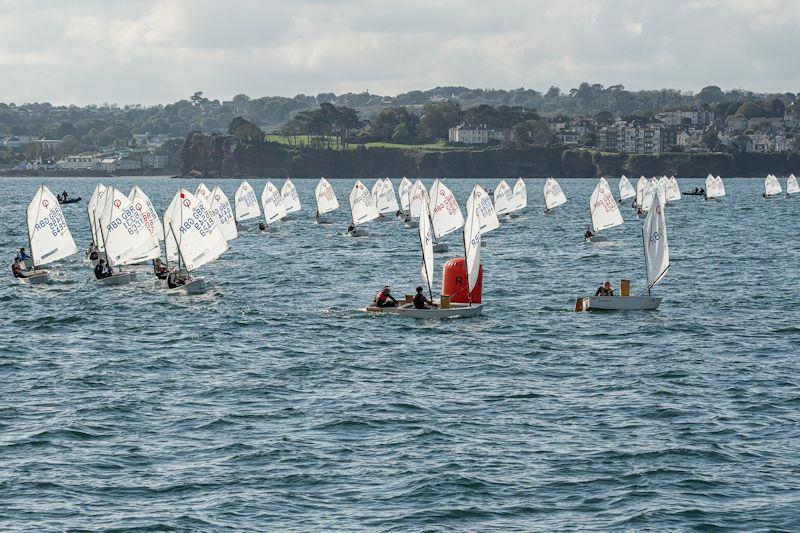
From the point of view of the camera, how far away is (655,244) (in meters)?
60.8

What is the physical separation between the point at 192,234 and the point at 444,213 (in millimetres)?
26774

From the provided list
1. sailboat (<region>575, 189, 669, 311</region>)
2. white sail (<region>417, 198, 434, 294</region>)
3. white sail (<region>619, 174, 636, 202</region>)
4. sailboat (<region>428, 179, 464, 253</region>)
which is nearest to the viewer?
white sail (<region>417, 198, 434, 294</region>)

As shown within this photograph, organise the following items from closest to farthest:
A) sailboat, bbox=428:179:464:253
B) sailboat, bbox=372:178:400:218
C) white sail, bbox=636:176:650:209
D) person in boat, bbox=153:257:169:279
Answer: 1. person in boat, bbox=153:257:169:279
2. sailboat, bbox=428:179:464:253
3. sailboat, bbox=372:178:400:218
4. white sail, bbox=636:176:650:209

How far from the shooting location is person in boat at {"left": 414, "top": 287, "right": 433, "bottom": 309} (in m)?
55.7

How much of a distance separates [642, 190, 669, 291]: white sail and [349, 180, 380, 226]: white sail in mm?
56943

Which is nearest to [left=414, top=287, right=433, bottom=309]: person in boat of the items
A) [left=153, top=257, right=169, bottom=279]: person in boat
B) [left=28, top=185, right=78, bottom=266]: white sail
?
[left=153, top=257, right=169, bottom=279]: person in boat

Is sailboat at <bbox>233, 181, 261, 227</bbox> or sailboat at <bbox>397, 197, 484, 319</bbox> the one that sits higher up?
sailboat at <bbox>233, 181, 261, 227</bbox>

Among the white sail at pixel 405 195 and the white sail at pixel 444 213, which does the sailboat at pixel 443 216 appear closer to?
the white sail at pixel 444 213

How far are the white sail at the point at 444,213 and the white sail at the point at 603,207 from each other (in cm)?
1515

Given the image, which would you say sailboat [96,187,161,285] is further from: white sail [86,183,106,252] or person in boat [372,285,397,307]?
person in boat [372,285,397,307]

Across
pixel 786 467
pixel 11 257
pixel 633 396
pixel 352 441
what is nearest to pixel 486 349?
pixel 633 396

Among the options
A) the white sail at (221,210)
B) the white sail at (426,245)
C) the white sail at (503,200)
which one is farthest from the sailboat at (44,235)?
the white sail at (503,200)

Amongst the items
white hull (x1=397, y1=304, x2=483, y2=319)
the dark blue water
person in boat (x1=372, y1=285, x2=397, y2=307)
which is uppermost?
person in boat (x1=372, y1=285, x2=397, y2=307)

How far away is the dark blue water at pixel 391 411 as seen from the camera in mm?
29766
